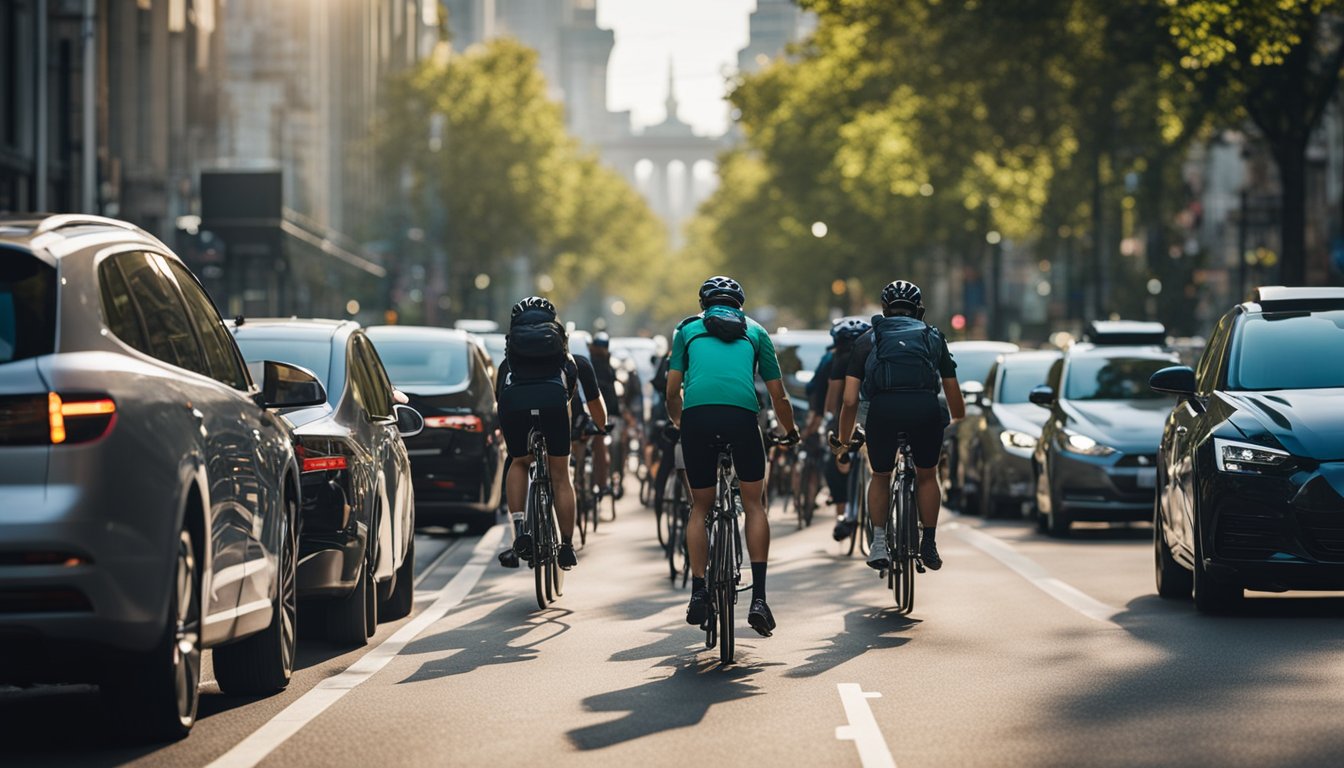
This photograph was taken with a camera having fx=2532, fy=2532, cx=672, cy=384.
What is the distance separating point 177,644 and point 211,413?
0.89 metres

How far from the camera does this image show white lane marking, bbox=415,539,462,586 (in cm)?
1708

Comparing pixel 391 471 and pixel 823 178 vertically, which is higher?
pixel 823 178

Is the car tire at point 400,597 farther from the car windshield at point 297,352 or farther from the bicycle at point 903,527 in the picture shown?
the bicycle at point 903,527

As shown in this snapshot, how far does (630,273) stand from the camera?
14038 centimetres

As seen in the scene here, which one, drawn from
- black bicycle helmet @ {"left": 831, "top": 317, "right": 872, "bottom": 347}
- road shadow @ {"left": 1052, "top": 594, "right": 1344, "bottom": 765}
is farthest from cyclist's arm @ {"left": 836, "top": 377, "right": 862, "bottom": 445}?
black bicycle helmet @ {"left": 831, "top": 317, "right": 872, "bottom": 347}

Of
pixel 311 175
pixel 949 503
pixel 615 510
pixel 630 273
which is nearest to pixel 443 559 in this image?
pixel 615 510

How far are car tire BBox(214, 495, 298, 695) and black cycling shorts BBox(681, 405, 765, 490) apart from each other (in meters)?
2.37

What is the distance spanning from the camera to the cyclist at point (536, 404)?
49.3 feet

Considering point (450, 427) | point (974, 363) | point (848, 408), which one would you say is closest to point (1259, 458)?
point (848, 408)

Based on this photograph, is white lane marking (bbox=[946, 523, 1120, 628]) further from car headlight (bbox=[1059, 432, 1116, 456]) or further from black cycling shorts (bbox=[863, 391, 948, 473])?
black cycling shorts (bbox=[863, 391, 948, 473])

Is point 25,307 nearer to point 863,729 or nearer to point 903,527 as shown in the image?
point 863,729

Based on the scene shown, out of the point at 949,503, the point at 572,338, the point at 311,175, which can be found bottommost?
the point at 949,503

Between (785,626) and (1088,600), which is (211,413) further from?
(1088,600)

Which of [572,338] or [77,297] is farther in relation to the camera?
[572,338]
